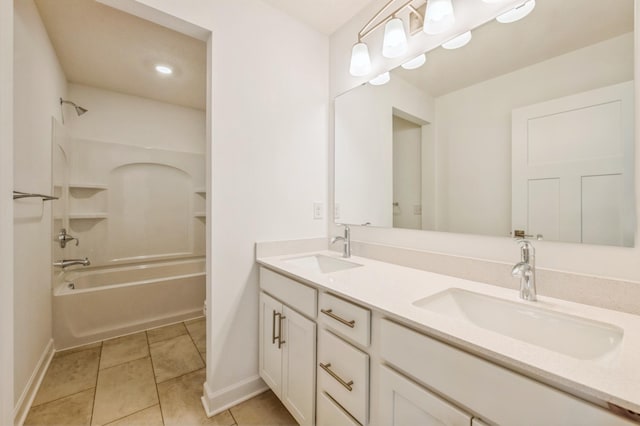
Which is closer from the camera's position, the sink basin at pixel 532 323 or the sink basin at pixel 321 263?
the sink basin at pixel 532 323

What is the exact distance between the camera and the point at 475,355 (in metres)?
0.65

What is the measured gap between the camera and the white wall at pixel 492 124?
0.90 meters

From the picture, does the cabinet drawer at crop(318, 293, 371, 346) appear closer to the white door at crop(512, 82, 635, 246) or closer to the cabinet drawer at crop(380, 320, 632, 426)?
the cabinet drawer at crop(380, 320, 632, 426)

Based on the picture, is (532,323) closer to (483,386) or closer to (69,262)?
(483,386)

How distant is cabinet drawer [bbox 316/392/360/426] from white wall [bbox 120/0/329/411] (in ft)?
2.12

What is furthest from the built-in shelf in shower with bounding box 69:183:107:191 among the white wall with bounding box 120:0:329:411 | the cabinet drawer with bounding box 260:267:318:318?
the cabinet drawer with bounding box 260:267:318:318

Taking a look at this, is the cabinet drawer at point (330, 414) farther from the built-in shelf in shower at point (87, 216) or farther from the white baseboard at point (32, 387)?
the built-in shelf in shower at point (87, 216)

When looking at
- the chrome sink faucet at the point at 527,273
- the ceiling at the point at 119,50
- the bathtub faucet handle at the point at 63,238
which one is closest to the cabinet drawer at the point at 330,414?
the chrome sink faucet at the point at 527,273

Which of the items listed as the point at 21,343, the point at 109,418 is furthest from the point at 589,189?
A: the point at 21,343

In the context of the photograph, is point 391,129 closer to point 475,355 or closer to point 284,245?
point 284,245

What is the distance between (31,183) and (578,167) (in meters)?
2.81

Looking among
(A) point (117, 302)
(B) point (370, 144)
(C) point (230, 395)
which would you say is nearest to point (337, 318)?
(C) point (230, 395)

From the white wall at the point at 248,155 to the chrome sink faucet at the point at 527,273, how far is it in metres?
1.26

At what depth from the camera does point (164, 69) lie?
235cm
